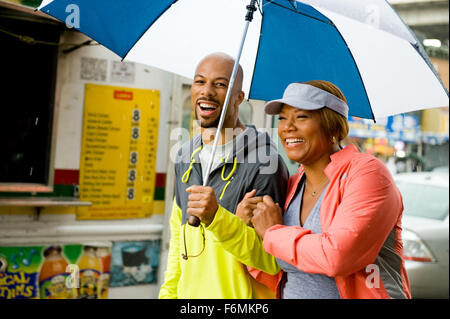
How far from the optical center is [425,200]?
7395mm

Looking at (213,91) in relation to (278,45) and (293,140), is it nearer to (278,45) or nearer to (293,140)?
(278,45)

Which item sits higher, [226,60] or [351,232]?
[226,60]

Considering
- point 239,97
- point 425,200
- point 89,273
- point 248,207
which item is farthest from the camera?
point 425,200

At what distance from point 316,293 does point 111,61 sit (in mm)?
3864

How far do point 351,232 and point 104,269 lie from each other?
3.97 meters

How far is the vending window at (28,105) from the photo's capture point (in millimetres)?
4980

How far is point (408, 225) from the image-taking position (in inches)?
269

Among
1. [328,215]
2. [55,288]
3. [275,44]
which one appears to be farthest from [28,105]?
[328,215]

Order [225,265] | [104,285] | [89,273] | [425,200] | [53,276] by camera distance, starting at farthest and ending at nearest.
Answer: [425,200] → [104,285] → [89,273] → [53,276] → [225,265]

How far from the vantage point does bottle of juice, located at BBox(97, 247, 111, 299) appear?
532 cm

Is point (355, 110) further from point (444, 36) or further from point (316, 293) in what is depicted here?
point (444, 36)

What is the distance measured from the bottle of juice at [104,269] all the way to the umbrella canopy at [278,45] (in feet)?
9.21

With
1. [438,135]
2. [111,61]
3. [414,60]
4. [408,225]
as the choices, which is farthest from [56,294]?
[438,135]

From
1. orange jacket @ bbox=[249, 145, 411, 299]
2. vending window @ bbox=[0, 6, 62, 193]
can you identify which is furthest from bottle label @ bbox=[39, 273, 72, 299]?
orange jacket @ bbox=[249, 145, 411, 299]
